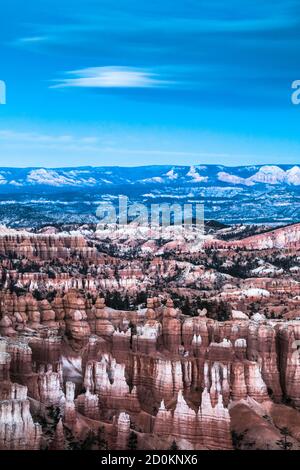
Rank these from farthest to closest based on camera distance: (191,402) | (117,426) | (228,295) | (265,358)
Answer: (228,295) → (265,358) → (191,402) → (117,426)

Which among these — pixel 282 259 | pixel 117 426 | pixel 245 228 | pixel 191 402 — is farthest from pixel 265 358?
pixel 245 228

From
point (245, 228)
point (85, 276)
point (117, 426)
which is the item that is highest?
point (245, 228)

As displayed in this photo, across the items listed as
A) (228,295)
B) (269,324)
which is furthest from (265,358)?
(228,295)

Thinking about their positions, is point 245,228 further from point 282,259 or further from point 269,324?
point 269,324

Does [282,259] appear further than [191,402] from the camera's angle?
Yes

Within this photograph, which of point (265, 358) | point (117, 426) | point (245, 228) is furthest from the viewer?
point (245, 228)

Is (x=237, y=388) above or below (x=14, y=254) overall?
below

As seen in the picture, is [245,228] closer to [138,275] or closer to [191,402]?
[138,275]
